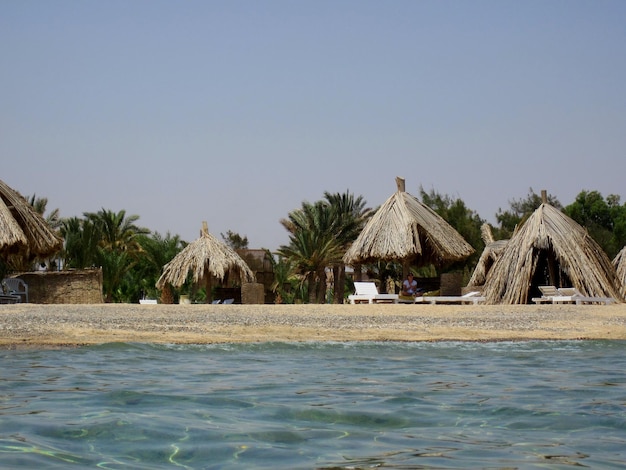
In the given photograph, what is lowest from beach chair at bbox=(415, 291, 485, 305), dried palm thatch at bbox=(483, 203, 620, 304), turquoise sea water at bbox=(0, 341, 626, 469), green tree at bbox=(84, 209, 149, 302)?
turquoise sea water at bbox=(0, 341, 626, 469)

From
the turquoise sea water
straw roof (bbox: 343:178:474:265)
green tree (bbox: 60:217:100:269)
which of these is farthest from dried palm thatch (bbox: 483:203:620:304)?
green tree (bbox: 60:217:100:269)

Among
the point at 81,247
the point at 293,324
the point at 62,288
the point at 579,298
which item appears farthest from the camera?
the point at 81,247

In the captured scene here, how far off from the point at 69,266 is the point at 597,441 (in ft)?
85.4

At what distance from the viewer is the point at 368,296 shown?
19.6 m

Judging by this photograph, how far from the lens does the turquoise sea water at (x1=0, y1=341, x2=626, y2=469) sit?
15.0ft

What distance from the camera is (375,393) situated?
6941 mm

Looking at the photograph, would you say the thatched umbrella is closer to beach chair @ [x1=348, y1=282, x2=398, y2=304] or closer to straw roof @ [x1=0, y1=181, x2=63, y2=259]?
straw roof @ [x1=0, y1=181, x2=63, y2=259]

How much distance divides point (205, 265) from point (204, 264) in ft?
0.42

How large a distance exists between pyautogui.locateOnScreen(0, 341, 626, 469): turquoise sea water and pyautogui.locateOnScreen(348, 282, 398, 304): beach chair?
9.11 m

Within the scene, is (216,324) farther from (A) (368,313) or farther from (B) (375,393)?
(B) (375,393)

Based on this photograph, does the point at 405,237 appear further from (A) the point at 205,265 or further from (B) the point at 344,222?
(B) the point at 344,222

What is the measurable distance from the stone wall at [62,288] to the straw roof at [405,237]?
627 cm

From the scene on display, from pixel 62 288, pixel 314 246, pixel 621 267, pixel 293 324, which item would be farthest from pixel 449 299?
pixel 314 246

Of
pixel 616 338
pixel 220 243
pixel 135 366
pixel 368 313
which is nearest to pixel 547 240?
pixel 368 313
